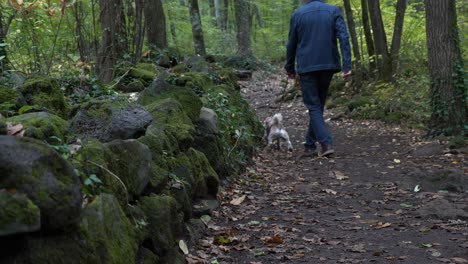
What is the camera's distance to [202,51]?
18.5 meters

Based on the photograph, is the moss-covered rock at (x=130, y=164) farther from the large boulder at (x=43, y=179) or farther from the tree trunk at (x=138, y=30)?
the tree trunk at (x=138, y=30)

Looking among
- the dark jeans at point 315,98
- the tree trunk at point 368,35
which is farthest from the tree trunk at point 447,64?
the tree trunk at point 368,35

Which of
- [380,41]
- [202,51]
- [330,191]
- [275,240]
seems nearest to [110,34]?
[330,191]

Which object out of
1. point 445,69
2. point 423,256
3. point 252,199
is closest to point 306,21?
point 445,69

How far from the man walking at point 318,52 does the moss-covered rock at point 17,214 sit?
629 cm

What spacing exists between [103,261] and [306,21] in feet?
20.5

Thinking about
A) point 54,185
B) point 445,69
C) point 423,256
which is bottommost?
point 423,256

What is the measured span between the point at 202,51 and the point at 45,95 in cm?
1416

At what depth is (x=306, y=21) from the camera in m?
8.10

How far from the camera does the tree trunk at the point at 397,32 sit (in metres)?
13.5

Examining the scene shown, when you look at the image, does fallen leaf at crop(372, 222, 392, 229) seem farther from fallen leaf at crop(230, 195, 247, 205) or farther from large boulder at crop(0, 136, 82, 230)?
large boulder at crop(0, 136, 82, 230)

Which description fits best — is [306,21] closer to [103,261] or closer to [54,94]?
[54,94]

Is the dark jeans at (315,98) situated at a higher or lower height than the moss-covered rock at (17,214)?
lower

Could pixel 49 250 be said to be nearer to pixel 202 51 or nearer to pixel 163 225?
pixel 163 225
